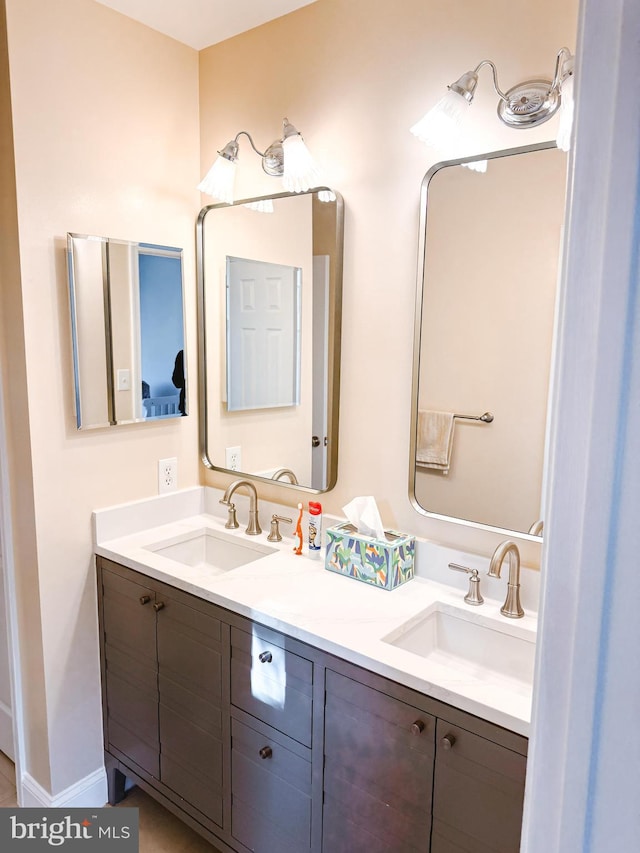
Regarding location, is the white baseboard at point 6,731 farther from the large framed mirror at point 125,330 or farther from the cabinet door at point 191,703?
the large framed mirror at point 125,330

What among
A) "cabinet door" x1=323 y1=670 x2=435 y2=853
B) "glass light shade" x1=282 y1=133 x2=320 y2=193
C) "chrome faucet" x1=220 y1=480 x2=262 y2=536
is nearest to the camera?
"cabinet door" x1=323 y1=670 x2=435 y2=853

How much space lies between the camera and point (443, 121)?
1.47m

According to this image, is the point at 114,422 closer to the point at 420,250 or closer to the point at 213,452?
the point at 213,452

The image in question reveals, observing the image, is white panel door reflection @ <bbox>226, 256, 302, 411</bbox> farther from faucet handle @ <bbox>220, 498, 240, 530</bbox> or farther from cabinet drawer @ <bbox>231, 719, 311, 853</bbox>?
cabinet drawer @ <bbox>231, 719, 311, 853</bbox>

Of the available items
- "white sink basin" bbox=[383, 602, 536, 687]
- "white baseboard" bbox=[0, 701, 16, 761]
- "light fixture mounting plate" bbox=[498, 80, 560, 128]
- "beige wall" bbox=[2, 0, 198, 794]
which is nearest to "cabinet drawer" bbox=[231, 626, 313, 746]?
"white sink basin" bbox=[383, 602, 536, 687]

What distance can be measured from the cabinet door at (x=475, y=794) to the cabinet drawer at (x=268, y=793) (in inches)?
15.0

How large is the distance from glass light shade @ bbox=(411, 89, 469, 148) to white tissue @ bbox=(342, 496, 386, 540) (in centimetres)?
101

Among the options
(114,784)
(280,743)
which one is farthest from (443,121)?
(114,784)

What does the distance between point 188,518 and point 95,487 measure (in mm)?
419

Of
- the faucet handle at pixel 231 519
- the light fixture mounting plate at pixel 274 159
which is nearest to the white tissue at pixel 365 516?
the faucet handle at pixel 231 519

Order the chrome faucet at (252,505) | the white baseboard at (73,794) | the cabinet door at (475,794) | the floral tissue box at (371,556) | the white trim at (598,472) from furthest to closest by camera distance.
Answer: the chrome faucet at (252,505), the white baseboard at (73,794), the floral tissue box at (371,556), the cabinet door at (475,794), the white trim at (598,472)

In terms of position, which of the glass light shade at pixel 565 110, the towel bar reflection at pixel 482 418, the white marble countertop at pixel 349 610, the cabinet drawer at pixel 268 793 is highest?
the glass light shade at pixel 565 110

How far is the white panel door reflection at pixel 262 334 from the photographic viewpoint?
200 cm

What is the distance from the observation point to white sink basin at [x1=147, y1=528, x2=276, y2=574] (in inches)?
80.8
